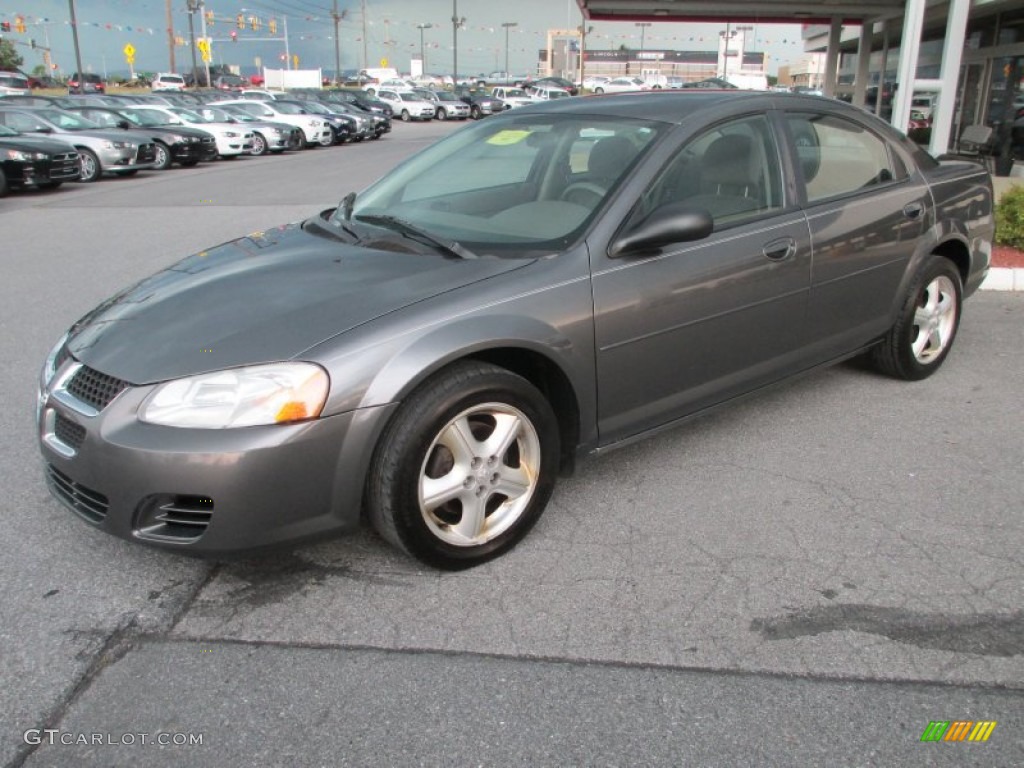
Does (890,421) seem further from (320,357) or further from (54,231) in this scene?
(54,231)

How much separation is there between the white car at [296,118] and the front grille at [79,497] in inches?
991

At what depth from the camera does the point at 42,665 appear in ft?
8.46

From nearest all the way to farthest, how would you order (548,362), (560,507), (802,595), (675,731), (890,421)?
(675,731)
(802,595)
(548,362)
(560,507)
(890,421)

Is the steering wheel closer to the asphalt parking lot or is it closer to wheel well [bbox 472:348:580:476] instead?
wheel well [bbox 472:348:580:476]

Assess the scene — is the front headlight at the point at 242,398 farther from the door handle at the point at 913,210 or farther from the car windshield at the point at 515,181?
the door handle at the point at 913,210

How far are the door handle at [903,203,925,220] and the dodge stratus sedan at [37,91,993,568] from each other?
28mm

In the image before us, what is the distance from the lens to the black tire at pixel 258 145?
23.8 m

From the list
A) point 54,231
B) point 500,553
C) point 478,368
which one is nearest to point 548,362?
point 478,368

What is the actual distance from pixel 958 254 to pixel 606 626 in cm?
345

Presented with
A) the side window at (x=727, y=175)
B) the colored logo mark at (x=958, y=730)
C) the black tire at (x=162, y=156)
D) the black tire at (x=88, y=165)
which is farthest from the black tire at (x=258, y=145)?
the colored logo mark at (x=958, y=730)

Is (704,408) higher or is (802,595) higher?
(704,408)

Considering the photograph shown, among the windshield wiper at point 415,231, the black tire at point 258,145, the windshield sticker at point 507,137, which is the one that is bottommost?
the black tire at point 258,145

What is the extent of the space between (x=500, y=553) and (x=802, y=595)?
1.04 m

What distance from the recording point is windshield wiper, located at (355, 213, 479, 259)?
329cm
